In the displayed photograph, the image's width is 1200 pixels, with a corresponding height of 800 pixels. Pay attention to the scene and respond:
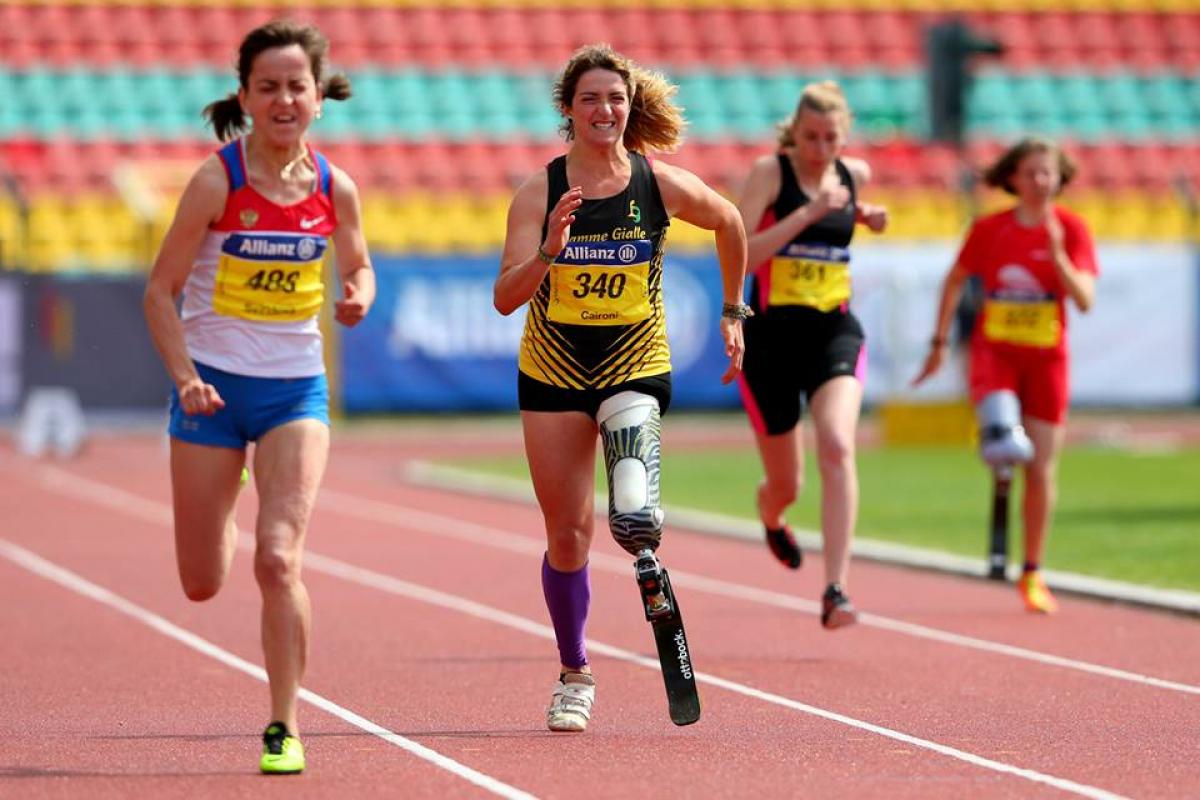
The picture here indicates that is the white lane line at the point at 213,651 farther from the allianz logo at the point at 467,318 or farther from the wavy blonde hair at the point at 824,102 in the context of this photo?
the allianz logo at the point at 467,318

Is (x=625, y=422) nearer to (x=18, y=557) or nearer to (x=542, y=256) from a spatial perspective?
(x=542, y=256)

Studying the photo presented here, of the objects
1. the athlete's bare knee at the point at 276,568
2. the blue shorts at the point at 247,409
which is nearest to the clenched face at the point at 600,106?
the blue shorts at the point at 247,409

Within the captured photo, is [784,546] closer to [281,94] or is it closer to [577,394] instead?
[577,394]

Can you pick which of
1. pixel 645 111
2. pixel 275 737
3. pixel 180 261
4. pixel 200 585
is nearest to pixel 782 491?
pixel 645 111

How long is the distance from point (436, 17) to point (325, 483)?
12933mm

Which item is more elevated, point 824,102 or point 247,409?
point 824,102

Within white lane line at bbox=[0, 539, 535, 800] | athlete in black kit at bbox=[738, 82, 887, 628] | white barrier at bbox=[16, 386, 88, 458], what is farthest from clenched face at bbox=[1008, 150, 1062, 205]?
white barrier at bbox=[16, 386, 88, 458]

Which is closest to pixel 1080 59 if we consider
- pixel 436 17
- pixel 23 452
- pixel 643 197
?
pixel 436 17

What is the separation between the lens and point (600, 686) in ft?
28.9

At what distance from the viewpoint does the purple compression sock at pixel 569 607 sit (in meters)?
7.82

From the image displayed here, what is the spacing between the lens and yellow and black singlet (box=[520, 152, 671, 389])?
24.4 feet

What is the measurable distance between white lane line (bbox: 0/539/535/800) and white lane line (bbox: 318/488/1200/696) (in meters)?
2.93

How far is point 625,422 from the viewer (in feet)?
24.3

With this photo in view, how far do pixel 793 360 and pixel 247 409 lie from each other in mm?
3747
